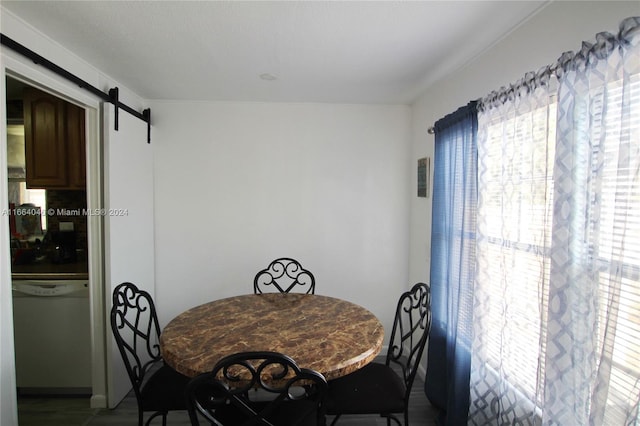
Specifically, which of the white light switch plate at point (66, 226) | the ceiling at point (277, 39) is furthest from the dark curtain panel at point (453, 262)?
the white light switch plate at point (66, 226)

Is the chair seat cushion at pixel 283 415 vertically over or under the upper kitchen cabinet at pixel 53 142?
under

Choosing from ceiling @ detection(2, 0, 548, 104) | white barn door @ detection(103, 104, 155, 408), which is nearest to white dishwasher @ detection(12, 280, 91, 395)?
white barn door @ detection(103, 104, 155, 408)

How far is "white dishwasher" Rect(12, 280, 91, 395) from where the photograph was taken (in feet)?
6.94

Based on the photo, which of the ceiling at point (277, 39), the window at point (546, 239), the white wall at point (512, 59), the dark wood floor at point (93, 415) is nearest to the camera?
the window at point (546, 239)

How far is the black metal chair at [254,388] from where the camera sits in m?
0.93

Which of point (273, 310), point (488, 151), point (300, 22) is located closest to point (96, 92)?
point (300, 22)

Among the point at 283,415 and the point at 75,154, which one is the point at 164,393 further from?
the point at 75,154

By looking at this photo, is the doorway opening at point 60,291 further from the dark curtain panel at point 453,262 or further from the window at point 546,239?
the window at point 546,239

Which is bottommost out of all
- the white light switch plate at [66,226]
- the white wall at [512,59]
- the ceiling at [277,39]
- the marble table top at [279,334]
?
the marble table top at [279,334]

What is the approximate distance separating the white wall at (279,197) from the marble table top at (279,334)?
88cm

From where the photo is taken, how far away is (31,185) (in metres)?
2.23

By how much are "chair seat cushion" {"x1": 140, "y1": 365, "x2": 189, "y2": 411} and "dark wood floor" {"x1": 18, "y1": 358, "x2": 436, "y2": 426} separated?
70 centimetres

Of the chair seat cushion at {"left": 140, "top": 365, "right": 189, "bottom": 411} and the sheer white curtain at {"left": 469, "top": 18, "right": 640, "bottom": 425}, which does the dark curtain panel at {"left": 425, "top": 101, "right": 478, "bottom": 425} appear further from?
the chair seat cushion at {"left": 140, "top": 365, "right": 189, "bottom": 411}

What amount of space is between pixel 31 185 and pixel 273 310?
7.47 feet
